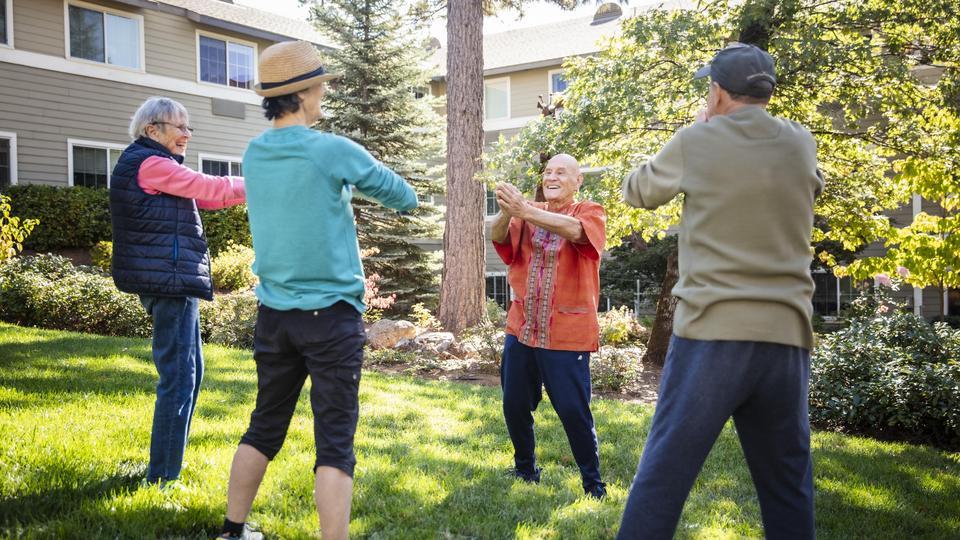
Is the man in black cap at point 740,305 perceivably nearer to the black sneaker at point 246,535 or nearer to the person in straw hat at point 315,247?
the person in straw hat at point 315,247

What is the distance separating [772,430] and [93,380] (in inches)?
229

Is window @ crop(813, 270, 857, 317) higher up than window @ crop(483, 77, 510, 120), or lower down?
lower down

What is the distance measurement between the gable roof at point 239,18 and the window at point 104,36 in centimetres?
64

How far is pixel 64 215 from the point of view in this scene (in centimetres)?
1514

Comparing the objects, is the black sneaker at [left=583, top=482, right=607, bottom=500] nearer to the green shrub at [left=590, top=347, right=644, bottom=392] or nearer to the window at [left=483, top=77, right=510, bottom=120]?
the green shrub at [left=590, top=347, right=644, bottom=392]

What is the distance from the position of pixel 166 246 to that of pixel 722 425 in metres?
2.61

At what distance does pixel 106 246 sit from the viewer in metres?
14.6

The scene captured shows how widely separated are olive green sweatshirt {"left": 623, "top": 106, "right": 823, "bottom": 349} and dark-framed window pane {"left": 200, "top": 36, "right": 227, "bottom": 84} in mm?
18991

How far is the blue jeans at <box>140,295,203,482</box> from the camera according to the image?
3.52 m

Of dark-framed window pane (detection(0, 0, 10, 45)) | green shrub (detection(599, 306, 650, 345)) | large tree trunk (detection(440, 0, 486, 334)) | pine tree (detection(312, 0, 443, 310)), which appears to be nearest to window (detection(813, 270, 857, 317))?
green shrub (detection(599, 306, 650, 345))

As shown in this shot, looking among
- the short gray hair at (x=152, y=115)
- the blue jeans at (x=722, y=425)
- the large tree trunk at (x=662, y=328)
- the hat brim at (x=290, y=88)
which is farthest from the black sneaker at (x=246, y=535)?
the large tree trunk at (x=662, y=328)

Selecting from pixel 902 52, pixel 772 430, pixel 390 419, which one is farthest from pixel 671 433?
pixel 902 52

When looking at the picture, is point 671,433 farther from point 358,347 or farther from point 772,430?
point 358,347

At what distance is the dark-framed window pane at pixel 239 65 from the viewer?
19609 millimetres
